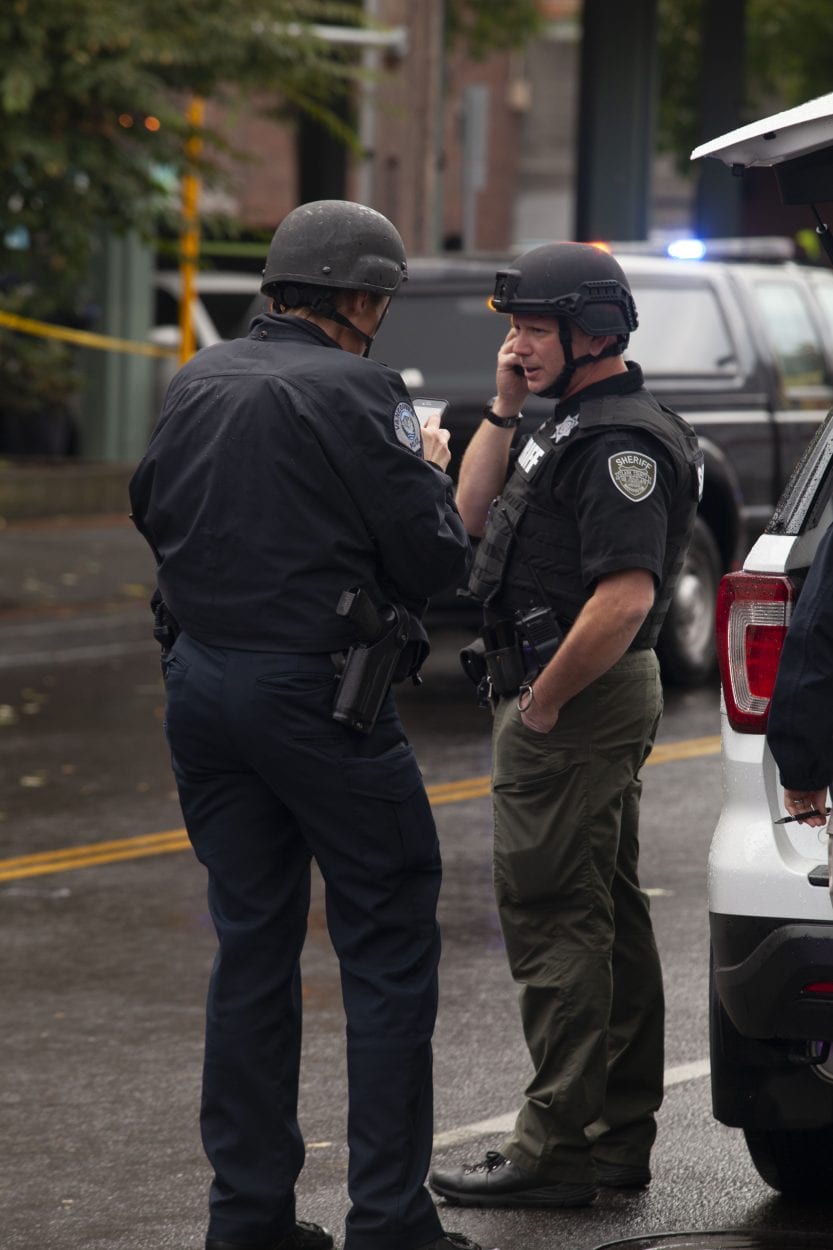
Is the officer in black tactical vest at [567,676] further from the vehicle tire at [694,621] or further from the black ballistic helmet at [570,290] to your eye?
the vehicle tire at [694,621]

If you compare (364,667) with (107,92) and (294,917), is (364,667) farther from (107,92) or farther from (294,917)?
(107,92)

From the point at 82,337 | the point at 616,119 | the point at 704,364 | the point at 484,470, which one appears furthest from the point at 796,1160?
the point at 82,337

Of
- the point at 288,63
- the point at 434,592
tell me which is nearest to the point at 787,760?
the point at 434,592

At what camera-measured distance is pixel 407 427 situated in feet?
13.2

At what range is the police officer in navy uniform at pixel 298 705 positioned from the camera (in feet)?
13.0

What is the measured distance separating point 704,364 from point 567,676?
7337 mm

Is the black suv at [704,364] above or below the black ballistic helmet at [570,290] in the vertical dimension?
below

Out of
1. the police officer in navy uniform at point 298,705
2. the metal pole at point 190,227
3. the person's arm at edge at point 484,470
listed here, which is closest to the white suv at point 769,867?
the police officer in navy uniform at point 298,705

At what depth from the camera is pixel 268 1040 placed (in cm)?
416

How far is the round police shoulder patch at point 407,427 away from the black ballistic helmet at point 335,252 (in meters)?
0.24

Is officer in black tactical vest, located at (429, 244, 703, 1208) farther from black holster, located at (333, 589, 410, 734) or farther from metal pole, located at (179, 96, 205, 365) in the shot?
metal pole, located at (179, 96, 205, 365)

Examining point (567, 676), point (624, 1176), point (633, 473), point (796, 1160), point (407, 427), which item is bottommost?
point (624, 1176)

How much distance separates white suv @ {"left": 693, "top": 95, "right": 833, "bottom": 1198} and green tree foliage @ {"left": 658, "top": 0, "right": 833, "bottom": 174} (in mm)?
29621

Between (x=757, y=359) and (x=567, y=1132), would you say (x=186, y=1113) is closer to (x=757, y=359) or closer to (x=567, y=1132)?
(x=567, y=1132)
